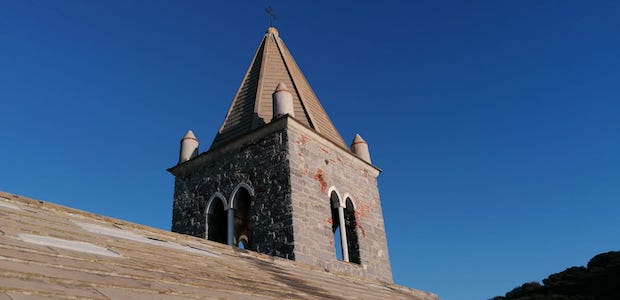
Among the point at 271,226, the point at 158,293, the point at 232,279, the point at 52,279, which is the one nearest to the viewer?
the point at 52,279

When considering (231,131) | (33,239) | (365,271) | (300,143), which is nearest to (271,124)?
(300,143)

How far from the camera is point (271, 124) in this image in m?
11.2

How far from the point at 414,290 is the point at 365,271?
3.31 m

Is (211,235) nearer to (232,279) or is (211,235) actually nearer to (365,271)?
(365,271)

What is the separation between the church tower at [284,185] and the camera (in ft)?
33.9

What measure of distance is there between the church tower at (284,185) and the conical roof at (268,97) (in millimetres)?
39

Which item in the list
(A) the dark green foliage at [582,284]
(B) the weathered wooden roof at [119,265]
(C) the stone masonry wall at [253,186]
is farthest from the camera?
(A) the dark green foliage at [582,284]

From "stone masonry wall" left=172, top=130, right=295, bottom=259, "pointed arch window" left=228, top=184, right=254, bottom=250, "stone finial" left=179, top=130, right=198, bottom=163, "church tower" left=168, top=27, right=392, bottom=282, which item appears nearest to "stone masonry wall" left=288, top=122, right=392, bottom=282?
"church tower" left=168, top=27, right=392, bottom=282

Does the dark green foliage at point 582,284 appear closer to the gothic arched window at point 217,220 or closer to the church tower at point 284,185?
the church tower at point 284,185

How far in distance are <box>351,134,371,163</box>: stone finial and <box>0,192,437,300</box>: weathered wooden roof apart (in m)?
Answer: 7.96

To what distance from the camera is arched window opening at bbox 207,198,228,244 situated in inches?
460

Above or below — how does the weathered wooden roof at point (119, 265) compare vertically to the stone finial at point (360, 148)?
below

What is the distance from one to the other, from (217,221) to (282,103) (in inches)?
138

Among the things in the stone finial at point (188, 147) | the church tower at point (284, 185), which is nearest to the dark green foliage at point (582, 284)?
the church tower at point (284, 185)
